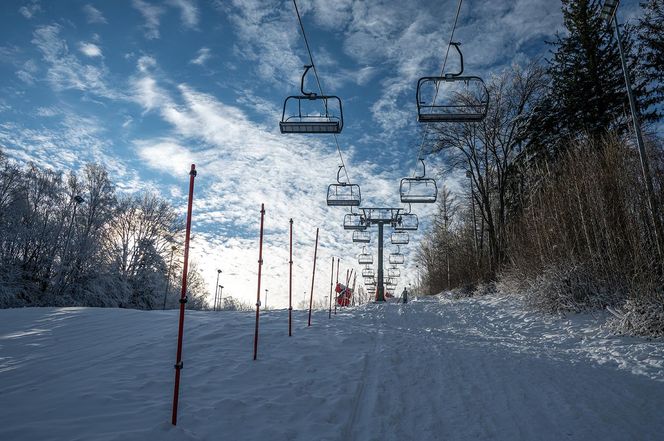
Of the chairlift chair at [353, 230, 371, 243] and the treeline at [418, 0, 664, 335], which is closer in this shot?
the treeline at [418, 0, 664, 335]

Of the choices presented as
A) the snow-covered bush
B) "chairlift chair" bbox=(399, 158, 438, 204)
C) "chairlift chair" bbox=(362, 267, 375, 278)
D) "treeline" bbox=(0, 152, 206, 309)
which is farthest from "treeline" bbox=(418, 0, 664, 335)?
"treeline" bbox=(0, 152, 206, 309)

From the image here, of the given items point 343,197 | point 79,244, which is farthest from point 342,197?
point 79,244

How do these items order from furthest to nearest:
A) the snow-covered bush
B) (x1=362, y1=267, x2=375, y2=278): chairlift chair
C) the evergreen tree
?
(x1=362, y1=267, x2=375, y2=278): chairlift chair
the evergreen tree
the snow-covered bush

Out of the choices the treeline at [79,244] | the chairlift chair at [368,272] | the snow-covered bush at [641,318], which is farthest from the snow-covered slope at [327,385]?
the chairlift chair at [368,272]

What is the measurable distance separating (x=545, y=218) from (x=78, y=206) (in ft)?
104

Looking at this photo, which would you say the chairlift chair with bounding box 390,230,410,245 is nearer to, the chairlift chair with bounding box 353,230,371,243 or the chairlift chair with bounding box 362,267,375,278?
the chairlift chair with bounding box 353,230,371,243

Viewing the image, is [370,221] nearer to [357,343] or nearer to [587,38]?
[587,38]

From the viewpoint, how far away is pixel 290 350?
6910mm

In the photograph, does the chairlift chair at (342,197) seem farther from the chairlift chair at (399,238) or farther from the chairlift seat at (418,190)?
the chairlift chair at (399,238)

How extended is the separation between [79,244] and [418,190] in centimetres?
2670

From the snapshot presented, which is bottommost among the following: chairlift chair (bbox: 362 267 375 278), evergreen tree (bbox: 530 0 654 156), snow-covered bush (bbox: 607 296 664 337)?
snow-covered bush (bbox: 607 296 664 337)

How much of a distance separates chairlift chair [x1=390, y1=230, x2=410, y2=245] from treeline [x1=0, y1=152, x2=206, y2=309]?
21508 mm

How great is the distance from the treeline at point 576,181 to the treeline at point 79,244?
25.8 metres

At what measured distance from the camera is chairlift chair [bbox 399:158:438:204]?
13445mm
